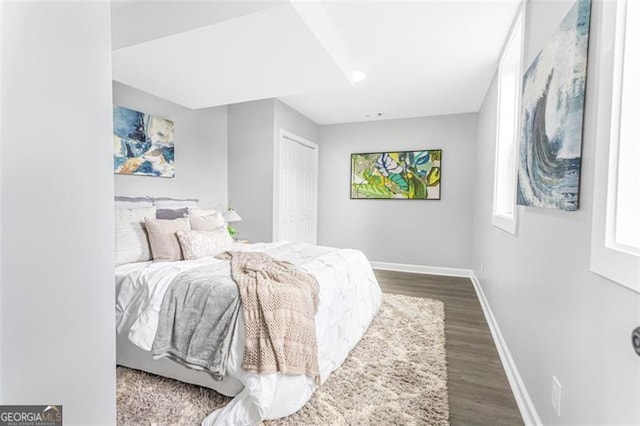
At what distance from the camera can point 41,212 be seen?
57cm

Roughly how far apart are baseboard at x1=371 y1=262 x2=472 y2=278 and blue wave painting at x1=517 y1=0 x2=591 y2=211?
3175mm

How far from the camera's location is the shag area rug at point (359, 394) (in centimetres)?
157

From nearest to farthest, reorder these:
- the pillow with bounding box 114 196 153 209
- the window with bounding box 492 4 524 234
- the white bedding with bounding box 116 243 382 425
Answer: the white bedding with bounding box 116 243 382 425, the window with bounding box 492 4 524 234, the pillow with bounding box 114 196 153 209

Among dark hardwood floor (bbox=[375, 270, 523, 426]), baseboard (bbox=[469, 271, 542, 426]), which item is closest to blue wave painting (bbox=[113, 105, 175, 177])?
dark hardwood floor (bbox=[375, 270, 523, 426])

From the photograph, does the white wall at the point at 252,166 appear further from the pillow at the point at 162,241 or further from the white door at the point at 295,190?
the pillow at the point at 162,241

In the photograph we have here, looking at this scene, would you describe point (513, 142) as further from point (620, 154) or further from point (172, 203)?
point (172, 203)

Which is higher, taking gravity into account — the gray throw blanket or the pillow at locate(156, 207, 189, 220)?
the pillow at locate(156, 207, 189, 220)

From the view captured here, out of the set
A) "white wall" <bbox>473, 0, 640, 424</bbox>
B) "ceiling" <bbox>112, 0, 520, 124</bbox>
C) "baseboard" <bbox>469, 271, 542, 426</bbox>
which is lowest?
"baseboard" <bbox>469, 271, 542, 426</bbox>

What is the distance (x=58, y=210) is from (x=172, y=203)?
284 cm

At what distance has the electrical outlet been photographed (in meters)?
1.23

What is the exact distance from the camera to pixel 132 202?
2.87 m

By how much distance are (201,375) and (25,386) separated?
137 cm

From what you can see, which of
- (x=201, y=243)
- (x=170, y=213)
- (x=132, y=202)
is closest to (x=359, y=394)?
(x=201, y=243)

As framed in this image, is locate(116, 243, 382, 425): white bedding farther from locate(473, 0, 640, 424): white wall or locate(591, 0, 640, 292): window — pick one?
locate(591, 0, 640, 292): window
